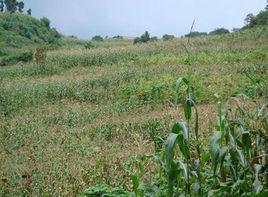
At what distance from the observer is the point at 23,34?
164 feet

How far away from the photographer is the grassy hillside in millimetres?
44700

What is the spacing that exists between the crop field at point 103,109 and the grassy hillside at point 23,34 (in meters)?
19.8

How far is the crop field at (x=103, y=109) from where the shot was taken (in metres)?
6.11

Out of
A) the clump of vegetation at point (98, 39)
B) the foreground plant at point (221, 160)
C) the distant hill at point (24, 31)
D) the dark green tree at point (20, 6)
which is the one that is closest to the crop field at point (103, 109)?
the foreground plant at point (221, 160)

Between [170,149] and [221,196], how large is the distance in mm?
671

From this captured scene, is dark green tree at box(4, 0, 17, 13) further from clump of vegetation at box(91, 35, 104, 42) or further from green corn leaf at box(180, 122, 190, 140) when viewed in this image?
green corn leaf at box(180, 122, 190, 140)

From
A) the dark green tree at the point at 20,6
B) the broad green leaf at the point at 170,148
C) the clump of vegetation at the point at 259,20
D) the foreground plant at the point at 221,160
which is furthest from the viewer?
the dark green tree at the point at 20,6

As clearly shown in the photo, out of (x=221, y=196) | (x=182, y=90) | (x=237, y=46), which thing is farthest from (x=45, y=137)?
(x=237, y=46)

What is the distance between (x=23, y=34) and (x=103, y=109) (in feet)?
132

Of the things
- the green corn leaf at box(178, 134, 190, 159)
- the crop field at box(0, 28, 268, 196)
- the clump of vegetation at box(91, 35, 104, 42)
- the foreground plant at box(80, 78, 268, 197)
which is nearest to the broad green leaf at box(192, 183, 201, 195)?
the foreground plant at box(80, 78, 268, 197)

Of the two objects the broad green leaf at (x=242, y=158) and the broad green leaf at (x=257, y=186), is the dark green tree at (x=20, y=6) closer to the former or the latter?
the broad green leaf at (x=242, y=158)

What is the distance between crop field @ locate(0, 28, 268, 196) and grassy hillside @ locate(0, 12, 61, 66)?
19756 mm

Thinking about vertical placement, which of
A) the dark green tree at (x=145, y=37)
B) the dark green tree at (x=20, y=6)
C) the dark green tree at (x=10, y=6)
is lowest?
the dark green tree at (x=145, y=37)

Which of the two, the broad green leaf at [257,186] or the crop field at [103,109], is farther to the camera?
the crop field at [103,109]
